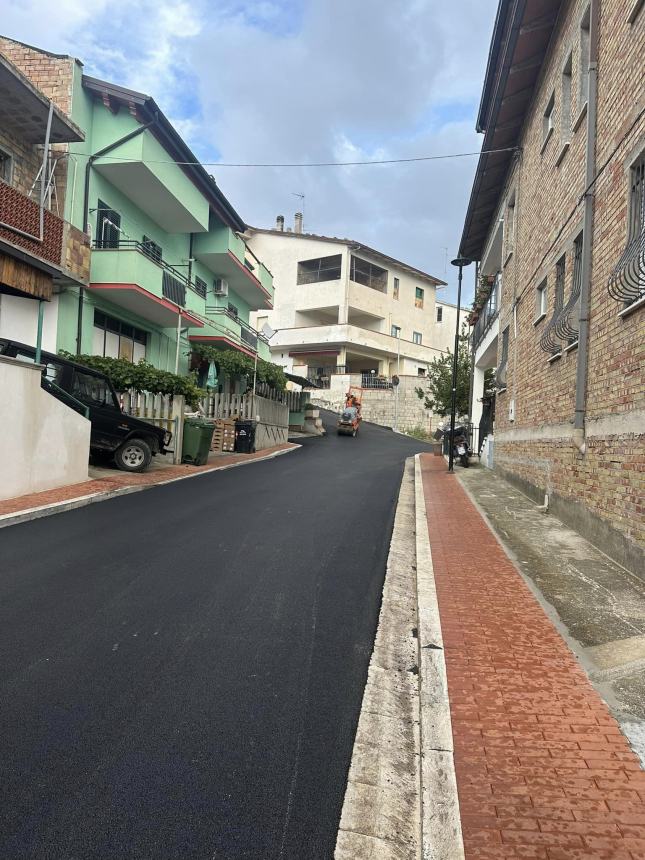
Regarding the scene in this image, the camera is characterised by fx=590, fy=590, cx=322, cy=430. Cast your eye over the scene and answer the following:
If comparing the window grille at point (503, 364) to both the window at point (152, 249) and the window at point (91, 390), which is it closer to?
the window at point (91, 390)

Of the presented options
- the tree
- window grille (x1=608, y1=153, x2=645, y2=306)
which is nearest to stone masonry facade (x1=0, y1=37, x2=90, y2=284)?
window grille (x1=608, y1=153, x2=645, y2=306)

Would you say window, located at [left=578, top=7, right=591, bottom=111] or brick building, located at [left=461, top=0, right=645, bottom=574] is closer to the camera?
brick building, located at [left=461, top=0, right=645, bottom=574]

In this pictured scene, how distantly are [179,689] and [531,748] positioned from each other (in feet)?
6.07

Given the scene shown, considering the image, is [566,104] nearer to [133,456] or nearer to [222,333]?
[133,456]

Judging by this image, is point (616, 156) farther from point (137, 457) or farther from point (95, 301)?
point (95, 301)

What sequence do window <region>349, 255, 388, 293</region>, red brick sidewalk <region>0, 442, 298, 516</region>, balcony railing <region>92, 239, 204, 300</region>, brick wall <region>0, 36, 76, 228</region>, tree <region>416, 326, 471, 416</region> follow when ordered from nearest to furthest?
red brick sidewalk <region>0, 442, 298, 516</region> → brick wall <region>0, 36, 76, 228</region> → balcony railing <region>92, 239, 204, 300</region> → tree <region>416, 326, 471, 416</region> → window <region>349, 255, 388, 293</region>

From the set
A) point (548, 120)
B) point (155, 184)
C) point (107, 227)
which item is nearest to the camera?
point (548, 120)

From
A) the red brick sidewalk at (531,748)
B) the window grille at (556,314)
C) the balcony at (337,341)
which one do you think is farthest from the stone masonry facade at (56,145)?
the balcony at (337,341)

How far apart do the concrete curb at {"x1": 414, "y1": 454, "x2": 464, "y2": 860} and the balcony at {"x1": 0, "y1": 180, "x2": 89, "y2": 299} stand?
1162 centimetres

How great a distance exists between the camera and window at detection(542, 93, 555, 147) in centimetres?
1046

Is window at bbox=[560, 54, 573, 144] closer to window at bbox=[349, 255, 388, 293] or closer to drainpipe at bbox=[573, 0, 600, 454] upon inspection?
drainpipe at bbox=[573, 0, 600, 454]

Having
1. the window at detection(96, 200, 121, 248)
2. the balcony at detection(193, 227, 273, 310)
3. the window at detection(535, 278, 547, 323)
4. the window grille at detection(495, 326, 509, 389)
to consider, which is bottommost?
the window grille at detection(495, 326, 509, 389)

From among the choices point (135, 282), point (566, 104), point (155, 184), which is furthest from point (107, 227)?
point (566, 104)

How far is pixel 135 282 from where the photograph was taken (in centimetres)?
1580
